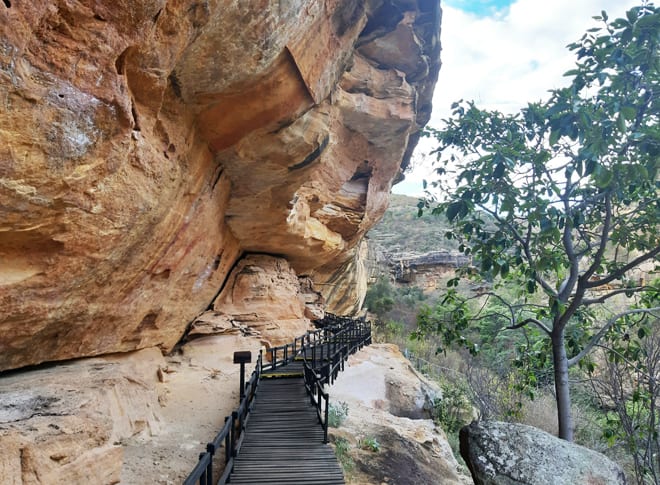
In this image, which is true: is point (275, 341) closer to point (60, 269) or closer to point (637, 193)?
point (60, 269)

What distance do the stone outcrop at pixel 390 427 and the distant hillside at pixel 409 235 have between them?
27.7 m

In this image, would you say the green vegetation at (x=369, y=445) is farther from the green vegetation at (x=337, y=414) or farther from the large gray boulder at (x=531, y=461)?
the large gray boulder at (x=531, y=461)

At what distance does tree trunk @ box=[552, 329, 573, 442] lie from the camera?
516cm

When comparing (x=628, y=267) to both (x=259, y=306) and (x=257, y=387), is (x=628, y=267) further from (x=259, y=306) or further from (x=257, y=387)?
(x=259, y=306)

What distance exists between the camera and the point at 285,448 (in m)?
5.38

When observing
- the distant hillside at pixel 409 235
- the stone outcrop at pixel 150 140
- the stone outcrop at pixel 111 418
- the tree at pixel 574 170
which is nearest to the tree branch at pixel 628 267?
the tree at pixel 574 170

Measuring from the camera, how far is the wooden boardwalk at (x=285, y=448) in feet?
15.0

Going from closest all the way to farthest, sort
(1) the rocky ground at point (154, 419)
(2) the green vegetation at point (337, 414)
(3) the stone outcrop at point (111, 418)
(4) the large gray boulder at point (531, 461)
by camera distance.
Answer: (3) the stone outcrop at point (111, 418) → (1) the rocky ground at point (154, 419) → (4) the large gray boulder at point (531, 461) → (2) the green vegetation at point (337, 414)

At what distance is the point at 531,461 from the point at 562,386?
1010 millimetres

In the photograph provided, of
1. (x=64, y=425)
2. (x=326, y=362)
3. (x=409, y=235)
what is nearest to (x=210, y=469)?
(x=64, y=425)

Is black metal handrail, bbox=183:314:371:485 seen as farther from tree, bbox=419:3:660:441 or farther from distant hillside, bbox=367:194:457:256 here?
distant hillside, bbox=367:194:457:256

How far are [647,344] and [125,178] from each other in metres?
8.55

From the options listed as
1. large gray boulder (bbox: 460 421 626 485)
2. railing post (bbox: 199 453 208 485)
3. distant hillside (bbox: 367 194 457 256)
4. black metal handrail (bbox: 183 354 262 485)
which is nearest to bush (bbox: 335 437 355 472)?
black metal handrail (bbox: 183 354 262 485)

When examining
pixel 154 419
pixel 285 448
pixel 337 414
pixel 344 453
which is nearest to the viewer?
pixel 285 448
